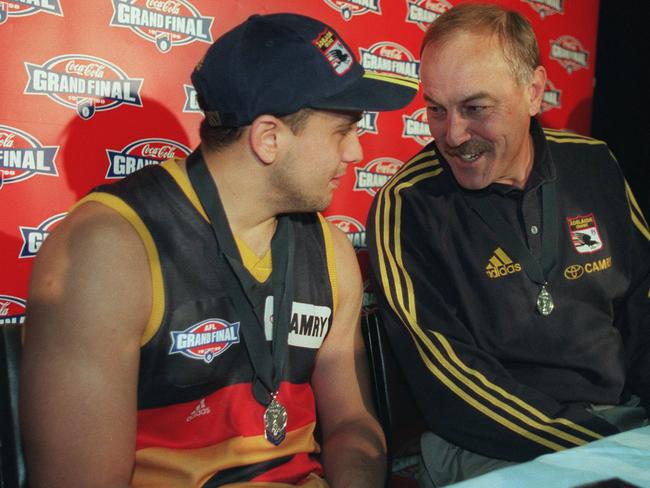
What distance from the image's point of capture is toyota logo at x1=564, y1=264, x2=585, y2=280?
1.84 m

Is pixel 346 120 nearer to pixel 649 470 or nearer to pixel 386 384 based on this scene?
pixel 386 384

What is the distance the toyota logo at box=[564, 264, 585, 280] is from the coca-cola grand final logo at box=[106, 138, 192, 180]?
1.19 meters

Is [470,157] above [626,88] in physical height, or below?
below

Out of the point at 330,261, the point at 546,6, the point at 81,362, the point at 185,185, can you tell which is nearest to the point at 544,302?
the point at 330,261

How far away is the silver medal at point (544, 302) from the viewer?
70.2 inches

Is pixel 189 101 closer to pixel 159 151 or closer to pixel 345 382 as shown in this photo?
pixel 159 151

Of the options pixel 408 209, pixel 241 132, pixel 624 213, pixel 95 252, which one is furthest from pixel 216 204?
pixel 624 213

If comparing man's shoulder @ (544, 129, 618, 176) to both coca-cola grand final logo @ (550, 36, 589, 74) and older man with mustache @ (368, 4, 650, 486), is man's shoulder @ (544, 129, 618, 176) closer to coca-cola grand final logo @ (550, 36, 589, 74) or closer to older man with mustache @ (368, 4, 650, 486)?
older man with mustache @ (368, 4, 650, 486)

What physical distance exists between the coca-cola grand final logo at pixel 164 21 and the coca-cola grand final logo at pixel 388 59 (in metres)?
0.70

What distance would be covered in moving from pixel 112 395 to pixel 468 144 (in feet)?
3.80

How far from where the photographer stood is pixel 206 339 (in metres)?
1.36

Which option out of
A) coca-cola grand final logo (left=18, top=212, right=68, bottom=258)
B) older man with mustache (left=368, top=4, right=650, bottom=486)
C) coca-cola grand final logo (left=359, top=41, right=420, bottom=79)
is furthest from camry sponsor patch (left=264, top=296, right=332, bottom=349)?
coca-cola grand final logo (left=359, top=41, right=420, bottom=79)

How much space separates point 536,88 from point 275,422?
121cm

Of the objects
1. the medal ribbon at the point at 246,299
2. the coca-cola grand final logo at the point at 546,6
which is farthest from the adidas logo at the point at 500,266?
the coca-cola grand final logo at the point at 546,6
